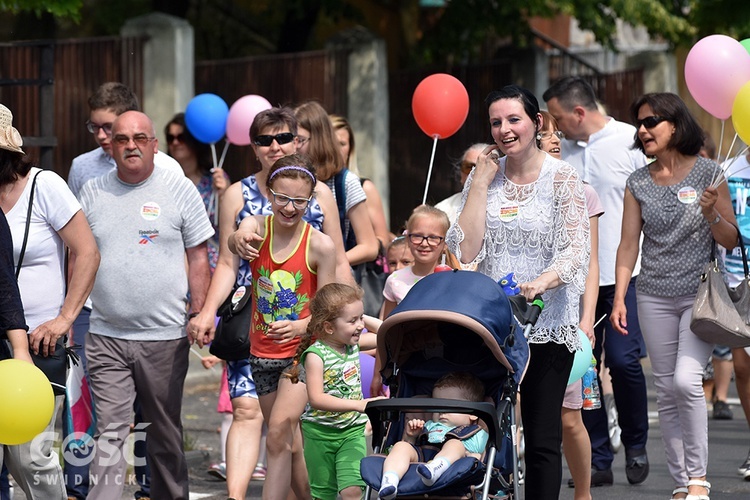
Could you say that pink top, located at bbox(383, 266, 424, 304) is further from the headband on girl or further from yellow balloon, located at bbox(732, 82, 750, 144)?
yellow balloon, located at bbox(732, 82, 750, 144)

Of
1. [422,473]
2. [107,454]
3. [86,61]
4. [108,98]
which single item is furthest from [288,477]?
[86,61]

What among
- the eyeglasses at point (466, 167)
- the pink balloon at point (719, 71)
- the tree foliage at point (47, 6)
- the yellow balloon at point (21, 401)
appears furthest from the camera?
the tree foliage at point (47, 6)

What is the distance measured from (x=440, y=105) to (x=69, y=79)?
5124mm

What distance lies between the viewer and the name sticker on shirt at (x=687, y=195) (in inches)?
303

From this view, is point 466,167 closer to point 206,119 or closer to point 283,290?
point 206,119

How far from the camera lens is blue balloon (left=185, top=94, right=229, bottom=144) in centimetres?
988

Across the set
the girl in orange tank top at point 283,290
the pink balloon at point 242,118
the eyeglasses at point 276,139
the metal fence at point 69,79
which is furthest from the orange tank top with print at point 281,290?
the metal fence at point 69,79

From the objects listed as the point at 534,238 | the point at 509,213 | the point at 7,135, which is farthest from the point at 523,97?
the point at 7,135

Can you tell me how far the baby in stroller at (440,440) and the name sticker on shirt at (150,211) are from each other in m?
2.05

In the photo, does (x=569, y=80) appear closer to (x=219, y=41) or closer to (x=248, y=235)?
(x=248, y=235)

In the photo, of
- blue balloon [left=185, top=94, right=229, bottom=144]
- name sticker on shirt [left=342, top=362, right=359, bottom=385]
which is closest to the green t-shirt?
name sticker on shirt [left=342, top=362, right=359, bottom=385]

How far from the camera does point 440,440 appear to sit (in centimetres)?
580

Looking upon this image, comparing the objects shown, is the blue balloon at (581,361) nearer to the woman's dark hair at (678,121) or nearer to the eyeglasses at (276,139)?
the woman's dark hair at (678,121)

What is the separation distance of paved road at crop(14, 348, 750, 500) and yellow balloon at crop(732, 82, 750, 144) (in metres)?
2.17
